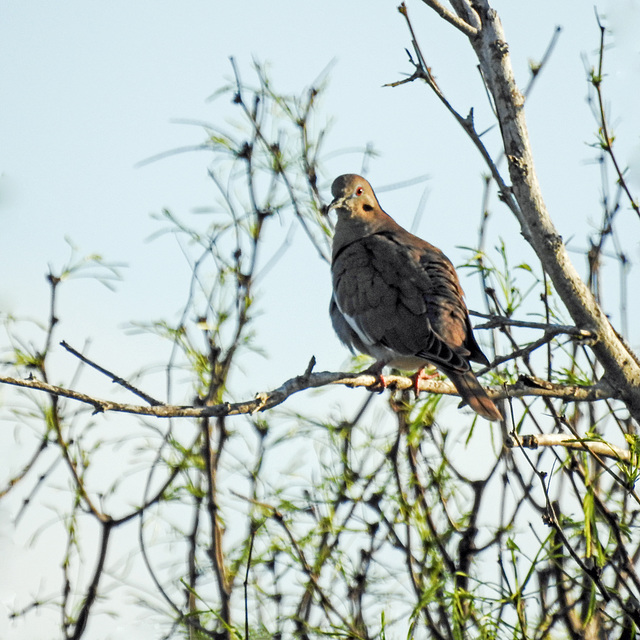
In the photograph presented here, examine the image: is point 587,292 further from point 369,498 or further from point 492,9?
point 369,498

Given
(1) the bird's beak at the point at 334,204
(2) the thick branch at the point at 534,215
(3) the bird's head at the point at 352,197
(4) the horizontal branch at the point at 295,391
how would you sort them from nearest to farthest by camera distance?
(4) the horizontal branch at the point at 295,391, (2) the thick branch at the point at 534,215, (1) the bird's beak at the point at 334,204, (3) the bird's head at the point at 352,197

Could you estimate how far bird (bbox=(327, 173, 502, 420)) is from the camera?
421 cm

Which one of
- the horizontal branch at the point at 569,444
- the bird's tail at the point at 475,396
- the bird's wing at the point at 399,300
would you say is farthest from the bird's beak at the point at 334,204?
the horizontal branch at the point at 569,444

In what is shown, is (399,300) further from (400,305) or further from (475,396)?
(475,396)

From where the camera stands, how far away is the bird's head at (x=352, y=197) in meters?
5.41

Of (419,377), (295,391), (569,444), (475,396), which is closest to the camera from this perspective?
(295,391)

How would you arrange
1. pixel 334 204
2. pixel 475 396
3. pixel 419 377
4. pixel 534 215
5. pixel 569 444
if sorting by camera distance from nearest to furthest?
pixel 569 444 → pixel 534 215 → pixel 475 396 → pixel 419 377 → pixel 334 204

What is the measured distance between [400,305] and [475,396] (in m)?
1.01

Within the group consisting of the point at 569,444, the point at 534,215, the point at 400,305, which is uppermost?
the point at 400,305

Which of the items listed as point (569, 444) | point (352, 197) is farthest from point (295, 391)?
point (352, 197)

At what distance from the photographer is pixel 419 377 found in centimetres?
452

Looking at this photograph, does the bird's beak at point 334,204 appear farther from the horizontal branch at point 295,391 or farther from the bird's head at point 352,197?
the horizontal branch at point 295,391

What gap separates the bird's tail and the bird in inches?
0.4

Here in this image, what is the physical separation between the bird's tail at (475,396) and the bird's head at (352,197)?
1887 millimetres
